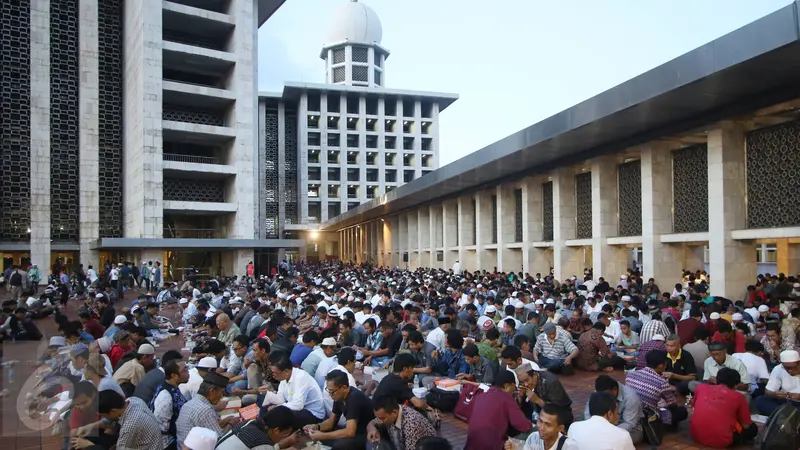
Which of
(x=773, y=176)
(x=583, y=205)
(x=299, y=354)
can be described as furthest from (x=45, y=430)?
(x=583, y=205)

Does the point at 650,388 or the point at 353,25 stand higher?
the point at 353,25

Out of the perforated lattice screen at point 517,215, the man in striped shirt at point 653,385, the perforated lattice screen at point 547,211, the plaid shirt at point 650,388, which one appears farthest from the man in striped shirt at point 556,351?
the perforated lattice screen at point 517,215

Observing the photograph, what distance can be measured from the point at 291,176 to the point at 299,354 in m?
53.6

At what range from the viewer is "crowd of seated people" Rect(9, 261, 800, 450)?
4441 mm

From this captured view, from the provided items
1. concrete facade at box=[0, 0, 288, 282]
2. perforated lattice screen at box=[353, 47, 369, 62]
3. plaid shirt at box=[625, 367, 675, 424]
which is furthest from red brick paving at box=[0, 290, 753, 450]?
perforated lattice screen at box=[353, 47, 369, 62]

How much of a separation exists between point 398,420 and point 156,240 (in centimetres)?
2595

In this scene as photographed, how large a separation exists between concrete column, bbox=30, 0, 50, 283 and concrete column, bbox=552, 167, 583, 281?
86.3ft

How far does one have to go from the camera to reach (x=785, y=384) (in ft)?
19.3

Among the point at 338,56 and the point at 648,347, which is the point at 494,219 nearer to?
the point at 648,347

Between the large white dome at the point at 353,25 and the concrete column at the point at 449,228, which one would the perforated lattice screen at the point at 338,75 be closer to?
the large white dome at the point at 353,25

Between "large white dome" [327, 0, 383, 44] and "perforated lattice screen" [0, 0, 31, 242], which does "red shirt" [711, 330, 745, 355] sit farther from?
"large white dome" [327, 0, 383, 44]

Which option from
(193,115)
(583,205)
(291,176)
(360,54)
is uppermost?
(360,54)

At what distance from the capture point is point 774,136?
13.8m

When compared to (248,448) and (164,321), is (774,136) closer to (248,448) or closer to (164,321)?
(248,448)
